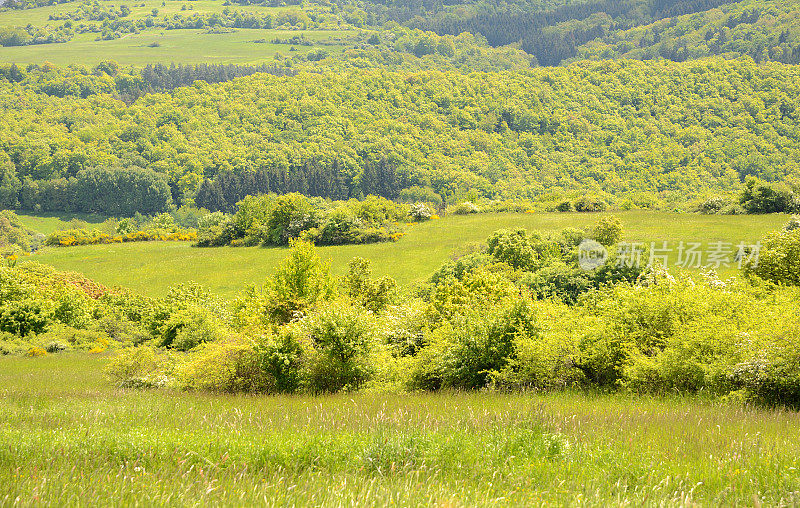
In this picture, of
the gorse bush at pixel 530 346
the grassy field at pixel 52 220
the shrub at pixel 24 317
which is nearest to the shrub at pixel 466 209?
the shrub at pixel 24 317

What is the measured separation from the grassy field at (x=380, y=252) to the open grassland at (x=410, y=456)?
4991 centimetres

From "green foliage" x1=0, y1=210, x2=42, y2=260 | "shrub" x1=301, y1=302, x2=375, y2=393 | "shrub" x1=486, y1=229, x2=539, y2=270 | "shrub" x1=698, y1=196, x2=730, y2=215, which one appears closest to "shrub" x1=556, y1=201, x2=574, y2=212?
"shrub" x1=698, y1=196, x2=730, y2=215

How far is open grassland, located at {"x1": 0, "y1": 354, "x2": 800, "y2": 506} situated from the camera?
474cm

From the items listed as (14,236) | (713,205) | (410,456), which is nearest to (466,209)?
(713,205)

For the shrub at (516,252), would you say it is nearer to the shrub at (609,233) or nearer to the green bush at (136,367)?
the shrub at (609,233)

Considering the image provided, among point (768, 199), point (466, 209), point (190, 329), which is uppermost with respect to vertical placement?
point (768, 199)

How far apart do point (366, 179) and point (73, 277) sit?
144m

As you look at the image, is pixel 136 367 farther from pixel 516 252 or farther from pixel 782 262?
pixel 516 252

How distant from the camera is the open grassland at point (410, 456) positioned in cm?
474

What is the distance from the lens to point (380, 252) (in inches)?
2729

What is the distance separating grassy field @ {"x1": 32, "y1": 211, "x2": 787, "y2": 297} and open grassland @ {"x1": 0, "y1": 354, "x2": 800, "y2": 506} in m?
49.9

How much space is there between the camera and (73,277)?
56750 millimetres

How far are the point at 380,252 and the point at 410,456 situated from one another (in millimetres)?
63123

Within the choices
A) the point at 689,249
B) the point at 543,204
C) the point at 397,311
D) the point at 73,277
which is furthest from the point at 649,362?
the point at 543,204
